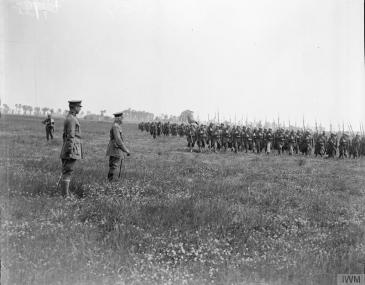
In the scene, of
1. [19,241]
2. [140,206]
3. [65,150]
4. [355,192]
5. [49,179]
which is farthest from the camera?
[355,192]

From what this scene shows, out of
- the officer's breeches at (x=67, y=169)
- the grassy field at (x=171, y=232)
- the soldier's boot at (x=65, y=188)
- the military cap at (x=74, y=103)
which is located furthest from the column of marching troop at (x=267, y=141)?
the soldier's boot at (x=65, y=188)

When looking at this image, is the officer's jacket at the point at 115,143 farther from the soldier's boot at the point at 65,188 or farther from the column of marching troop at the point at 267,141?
the column of marching troop at the point at 267,141

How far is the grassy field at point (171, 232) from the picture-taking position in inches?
197

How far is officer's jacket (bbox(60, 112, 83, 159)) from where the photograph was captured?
336 inches

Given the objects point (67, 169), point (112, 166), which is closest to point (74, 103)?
point (67, 169)

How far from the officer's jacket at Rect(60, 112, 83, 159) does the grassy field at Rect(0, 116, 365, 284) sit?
938mm

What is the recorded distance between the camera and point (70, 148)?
8.54m

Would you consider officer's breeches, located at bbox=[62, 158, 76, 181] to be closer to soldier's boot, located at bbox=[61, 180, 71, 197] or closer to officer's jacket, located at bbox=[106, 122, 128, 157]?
soldier's boot, located at bbox=[61, 180, 71, 197]

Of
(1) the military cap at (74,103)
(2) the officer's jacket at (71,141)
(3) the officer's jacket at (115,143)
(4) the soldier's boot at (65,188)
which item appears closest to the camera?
(4) the soldier's boot at (65,188)

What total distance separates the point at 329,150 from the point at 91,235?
2456 centimetres

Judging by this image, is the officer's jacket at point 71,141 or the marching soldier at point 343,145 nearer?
the officer's jacket at point 71,141

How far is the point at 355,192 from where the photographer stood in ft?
39.0

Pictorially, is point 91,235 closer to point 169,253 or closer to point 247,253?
point 169,253

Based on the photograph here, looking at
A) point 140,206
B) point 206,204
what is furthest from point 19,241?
point 206,204
